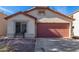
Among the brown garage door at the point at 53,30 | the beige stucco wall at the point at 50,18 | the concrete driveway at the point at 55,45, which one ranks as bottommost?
Result: the concrete driveway at the point at 55,45

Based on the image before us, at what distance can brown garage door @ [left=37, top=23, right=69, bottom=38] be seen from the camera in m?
13.7

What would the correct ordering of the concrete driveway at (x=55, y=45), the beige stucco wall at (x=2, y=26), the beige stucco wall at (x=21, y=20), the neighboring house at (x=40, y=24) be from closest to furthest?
1. the beige stucco wall at (x=2, y=26)
2. the beige stucco wall at (x=21, y=20)
3. the neighboring house at (x=40, y=24)
4. the concrete driveway at (x=55, y=45)

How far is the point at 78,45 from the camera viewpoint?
15508mm

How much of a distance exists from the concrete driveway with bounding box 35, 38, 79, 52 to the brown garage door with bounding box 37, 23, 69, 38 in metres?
0.29

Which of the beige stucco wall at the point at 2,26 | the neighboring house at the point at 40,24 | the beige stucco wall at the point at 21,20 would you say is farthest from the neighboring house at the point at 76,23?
the beige stucco wall at the point at 2,26

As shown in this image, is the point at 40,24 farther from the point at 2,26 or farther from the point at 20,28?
the point at 2,26

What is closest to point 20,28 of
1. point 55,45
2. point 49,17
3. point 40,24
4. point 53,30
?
point 40,24

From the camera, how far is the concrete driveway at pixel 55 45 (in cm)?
1405

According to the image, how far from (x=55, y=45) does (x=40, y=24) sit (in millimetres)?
1513

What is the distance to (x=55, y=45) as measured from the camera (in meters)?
14.8

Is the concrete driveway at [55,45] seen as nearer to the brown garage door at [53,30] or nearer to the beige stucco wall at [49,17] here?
the brown garage door at [53,30]
